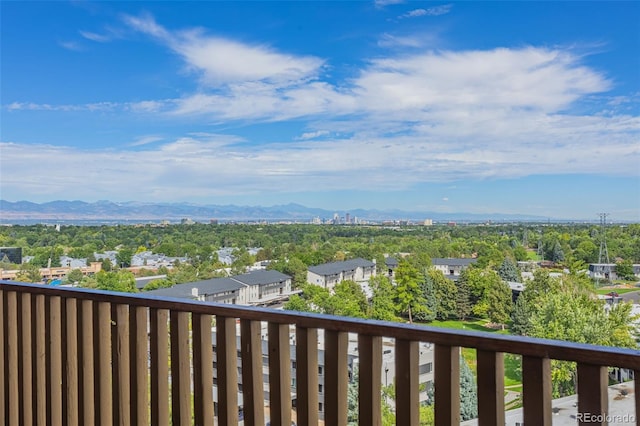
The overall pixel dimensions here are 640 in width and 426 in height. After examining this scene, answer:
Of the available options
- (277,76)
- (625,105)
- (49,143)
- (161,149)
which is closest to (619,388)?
(625,105)

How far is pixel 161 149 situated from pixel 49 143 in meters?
1.40

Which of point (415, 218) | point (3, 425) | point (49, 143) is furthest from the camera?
point (49, 143)

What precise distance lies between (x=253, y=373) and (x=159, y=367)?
41 cm

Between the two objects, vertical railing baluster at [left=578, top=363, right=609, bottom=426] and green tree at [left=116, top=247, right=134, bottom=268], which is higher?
green tree at [left=116, top=247, right=134, bottom=268]

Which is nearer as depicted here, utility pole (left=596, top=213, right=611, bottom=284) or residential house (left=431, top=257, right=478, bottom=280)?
utility pole (left=596, top=213, right=611, bottom=284)

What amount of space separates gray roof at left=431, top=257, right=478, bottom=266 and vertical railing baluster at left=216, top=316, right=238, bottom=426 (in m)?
1.19

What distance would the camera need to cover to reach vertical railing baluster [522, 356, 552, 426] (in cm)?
108

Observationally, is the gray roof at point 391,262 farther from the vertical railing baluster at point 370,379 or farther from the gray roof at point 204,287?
the vertical railing baluster at point 370,379

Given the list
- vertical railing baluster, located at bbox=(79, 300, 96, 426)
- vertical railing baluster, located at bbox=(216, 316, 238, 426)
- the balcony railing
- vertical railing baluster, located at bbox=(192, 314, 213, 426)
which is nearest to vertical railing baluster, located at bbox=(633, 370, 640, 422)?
the balcony railing

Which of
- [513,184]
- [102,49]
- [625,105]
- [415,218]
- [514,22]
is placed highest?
[102,49]

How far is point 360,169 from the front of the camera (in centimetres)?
432

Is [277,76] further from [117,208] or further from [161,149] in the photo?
[117,208]

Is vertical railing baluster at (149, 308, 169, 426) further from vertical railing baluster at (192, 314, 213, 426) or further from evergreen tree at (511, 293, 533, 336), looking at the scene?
evergreen tree at (511, 293, 533, 336)

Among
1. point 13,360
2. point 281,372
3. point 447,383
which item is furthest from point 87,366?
point 447,383
